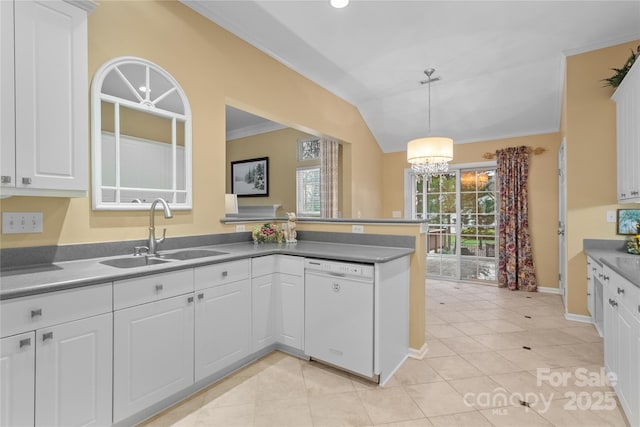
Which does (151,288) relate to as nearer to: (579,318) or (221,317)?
(221,317)

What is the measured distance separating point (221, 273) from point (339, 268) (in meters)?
0.84

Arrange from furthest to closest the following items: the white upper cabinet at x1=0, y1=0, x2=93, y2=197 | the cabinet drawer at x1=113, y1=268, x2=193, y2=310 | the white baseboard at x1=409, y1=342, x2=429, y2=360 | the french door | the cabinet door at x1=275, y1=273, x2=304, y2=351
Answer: the french door
the white baseboard at x1=409, y1=342, x2=429, y2=360
the cabinet door at x1=275, y1=273, x2=304, y2=351
the cabinet drawer at x1=113, y1=268, x2=193, y2=310
the white upper cabinet at x1=0, y1=0, x2=93, y2=197

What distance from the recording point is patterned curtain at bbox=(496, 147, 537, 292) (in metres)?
4.61

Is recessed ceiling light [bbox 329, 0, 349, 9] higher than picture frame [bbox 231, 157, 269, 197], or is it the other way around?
recessed ceiling light [bbox 329, 0, 349, 9]

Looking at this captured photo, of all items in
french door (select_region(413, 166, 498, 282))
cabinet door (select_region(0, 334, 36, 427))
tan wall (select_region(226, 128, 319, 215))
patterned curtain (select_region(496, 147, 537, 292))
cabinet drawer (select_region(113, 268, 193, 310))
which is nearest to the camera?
cabinet door (select_region(0, 334, 36, 427))

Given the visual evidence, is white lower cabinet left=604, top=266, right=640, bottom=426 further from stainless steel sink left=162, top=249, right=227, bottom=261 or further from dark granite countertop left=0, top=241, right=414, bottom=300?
stainless steel sink left=162, top=249, right=227, bottom=261

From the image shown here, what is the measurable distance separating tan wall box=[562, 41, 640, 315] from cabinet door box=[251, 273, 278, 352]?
3.28 metres

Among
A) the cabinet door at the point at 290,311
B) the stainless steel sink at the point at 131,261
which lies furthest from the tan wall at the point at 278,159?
the stainless steel sink at the point at 131,261

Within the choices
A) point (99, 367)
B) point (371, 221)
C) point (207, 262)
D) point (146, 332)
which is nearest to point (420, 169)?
point (371, 221)

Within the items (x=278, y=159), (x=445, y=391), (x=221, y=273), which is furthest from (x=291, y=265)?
(x=278, y=159)

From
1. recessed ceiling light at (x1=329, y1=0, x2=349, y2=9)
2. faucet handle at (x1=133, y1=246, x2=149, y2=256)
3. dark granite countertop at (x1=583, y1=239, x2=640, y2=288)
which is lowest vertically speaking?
dark granite countertop at (x1=583, y1=239, x2=640, y2=288)

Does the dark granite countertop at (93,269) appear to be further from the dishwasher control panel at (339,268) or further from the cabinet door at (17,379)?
the cabinet door at (17,379)

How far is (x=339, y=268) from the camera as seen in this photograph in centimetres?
221

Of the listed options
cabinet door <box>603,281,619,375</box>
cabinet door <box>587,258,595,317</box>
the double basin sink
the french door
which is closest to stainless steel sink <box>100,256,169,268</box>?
the double basin sink
